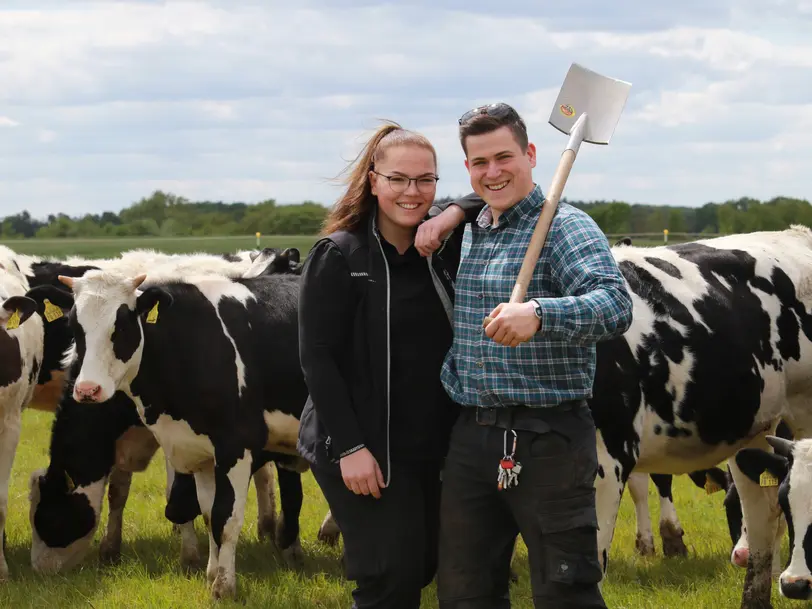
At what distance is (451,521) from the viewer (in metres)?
4.30

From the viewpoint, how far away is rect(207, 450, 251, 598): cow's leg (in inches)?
297

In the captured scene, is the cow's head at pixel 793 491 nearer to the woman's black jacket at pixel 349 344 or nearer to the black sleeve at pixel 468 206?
the woman's black jacket at pixel 349 344

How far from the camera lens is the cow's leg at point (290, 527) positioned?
28.5 feet

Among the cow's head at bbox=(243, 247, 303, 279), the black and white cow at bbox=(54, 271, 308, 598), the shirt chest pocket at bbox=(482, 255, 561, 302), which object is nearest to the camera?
the shirt chest pocket at bbox=(482, 255, 561, 302)

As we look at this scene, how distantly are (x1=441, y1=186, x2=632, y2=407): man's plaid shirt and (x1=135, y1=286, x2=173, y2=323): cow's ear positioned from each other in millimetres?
3826

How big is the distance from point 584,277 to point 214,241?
48558 millimetres

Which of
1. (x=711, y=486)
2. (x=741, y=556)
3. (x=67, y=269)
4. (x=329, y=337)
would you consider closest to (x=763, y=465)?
(x=741, y=556)

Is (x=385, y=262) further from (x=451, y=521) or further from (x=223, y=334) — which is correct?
(x=223, y=334)

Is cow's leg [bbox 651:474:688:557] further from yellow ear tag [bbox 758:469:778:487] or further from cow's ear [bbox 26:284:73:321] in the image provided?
cow's ear [bbox 26:284:73:321]

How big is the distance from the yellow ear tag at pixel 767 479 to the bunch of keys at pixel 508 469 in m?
2.74

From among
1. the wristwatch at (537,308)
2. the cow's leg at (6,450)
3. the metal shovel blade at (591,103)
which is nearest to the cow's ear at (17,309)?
the cow's leg at (6,450)

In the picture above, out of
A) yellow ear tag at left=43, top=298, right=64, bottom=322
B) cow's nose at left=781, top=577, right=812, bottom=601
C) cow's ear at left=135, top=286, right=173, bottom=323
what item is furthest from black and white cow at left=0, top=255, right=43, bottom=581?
cow's nose at left=781, top=577, right=812, bottom=601

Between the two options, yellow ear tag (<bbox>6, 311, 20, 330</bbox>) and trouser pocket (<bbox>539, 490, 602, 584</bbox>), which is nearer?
trouser pocket (<bbox>539, 490, 602, 584</bbox>)

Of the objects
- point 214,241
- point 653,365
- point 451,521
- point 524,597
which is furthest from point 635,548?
point 214,241
